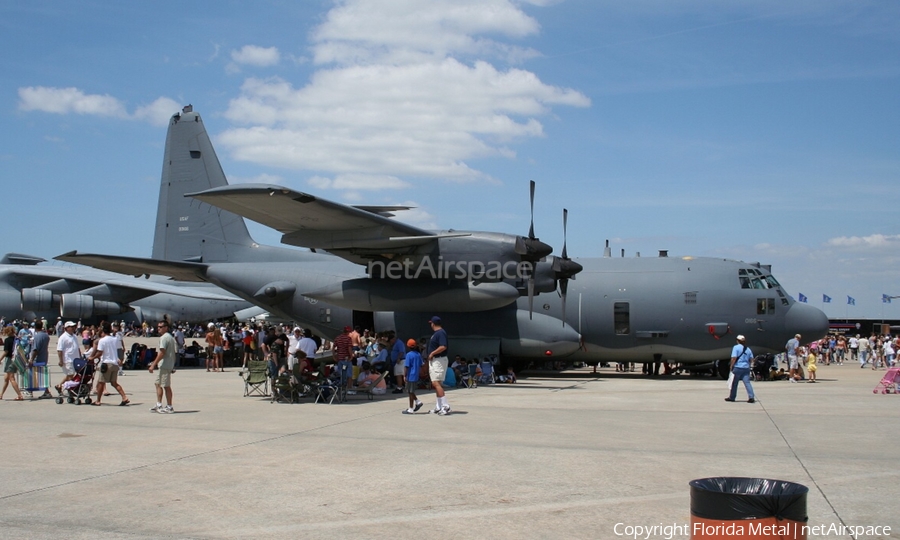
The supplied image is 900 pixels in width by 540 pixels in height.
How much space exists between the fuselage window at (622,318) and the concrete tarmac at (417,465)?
5.38 metres

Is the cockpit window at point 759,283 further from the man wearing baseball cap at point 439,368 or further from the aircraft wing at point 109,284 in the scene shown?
the aircraft wing at point 109,284

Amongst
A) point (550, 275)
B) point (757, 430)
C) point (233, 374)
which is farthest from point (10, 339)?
point (757, 430)

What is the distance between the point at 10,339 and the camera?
13.6 meters

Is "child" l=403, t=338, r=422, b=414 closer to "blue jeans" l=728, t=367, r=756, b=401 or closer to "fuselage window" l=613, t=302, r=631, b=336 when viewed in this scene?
"blue jeans" l=728, t=367, r=756, b=401

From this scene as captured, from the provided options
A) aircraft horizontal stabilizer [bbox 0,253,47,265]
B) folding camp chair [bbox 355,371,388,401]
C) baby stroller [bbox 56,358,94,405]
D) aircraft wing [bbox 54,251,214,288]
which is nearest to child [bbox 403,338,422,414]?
folding camp chair [bbox 355,371,388,401]

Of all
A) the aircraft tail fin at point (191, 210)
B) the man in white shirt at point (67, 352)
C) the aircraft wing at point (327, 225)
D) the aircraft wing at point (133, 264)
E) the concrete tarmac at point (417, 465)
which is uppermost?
the aircraft tail fin at point (191, 210)

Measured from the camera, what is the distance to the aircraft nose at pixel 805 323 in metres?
18.8

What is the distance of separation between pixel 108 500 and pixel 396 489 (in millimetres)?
2452

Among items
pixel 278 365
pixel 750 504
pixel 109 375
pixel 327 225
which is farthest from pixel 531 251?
pixel 750 504

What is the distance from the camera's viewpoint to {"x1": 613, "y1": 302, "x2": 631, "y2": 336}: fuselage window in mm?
19141

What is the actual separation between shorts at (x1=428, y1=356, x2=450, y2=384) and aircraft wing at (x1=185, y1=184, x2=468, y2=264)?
4513 millimetres

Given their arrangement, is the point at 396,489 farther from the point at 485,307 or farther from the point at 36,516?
the point at 485,307

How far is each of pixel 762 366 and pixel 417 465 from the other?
1483 cm

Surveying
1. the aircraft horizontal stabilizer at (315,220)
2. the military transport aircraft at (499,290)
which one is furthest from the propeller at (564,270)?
the aircraft horizontal stabilizer at (315,220)
